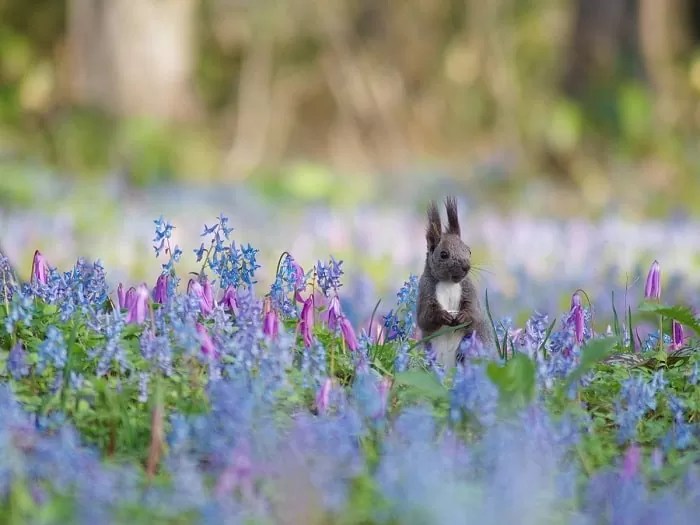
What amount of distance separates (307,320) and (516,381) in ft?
2.23

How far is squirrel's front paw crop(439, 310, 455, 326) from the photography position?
351 centimetres

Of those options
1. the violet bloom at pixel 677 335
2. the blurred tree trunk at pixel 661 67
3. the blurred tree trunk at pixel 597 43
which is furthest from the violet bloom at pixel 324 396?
the blurred tree trunk at pixel 661 67

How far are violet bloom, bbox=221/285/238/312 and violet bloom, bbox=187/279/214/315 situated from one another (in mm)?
50

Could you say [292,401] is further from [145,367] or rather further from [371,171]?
[371,171]

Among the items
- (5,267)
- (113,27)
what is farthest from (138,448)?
(113,27)

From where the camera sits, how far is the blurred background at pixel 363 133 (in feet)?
27.1

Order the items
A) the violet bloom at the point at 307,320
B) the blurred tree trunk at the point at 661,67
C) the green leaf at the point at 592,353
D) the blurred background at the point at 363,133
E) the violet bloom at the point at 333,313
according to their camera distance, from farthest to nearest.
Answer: the blurred tree trunk at the point at 661,67
the blurred background at the point at 363,133
the violet bloom at the point at 333,313
the violet bloom at the point at 307,320
the green leaf at the point at 592,353

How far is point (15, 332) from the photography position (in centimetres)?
327

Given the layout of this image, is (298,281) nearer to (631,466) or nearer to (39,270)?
(39,270)

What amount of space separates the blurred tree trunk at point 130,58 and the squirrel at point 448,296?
34.3ft

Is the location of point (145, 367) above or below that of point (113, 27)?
below

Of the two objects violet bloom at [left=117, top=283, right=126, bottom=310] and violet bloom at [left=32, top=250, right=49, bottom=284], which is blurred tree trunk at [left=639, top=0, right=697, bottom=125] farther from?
violet bloom at [left=32, top=250, right=49, bottom=284]

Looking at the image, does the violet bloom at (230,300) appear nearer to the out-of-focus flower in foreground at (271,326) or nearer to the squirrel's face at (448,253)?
the out-of-focus flower in foreground at (271,326)

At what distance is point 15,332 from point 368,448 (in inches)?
43.9
